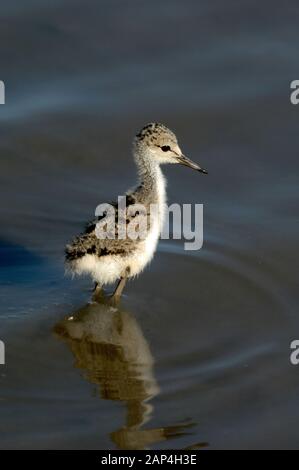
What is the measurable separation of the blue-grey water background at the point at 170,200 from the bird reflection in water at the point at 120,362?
13mm

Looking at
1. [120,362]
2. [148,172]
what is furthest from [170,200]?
[120,362]

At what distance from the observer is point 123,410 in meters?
5.77

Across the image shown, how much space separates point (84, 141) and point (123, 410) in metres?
3.31

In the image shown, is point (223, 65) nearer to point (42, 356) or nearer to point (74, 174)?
point (74, 174)

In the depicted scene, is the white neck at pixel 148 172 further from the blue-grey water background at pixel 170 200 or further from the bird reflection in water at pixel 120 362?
the bird reflection in water at pixel 120 362

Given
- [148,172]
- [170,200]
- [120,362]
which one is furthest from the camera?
[170,200]

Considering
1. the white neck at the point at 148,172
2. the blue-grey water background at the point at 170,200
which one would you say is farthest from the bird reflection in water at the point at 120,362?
the white neck at the point at 148,172

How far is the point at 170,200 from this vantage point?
7.98m

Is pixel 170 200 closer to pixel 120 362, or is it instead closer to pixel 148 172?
pixel 148 172

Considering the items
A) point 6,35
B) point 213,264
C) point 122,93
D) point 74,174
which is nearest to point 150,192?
point 213,264

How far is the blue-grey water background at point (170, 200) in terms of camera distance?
5.79 m

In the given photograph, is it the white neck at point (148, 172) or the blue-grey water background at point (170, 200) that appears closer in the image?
the blue-grey water background at point (170, 200)

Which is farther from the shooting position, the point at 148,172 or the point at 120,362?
the point at 148,172

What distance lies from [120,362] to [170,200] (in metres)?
1.94
